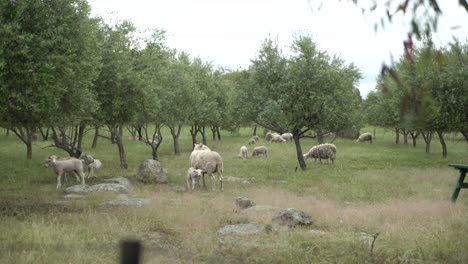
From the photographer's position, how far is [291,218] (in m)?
13.5

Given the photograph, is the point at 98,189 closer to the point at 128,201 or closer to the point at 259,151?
the point at 128,201

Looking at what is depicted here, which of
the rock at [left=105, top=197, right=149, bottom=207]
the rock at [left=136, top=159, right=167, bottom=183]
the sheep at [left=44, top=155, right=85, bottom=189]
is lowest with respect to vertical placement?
the rock at [left=105, top=197, right=149, bottom=207]

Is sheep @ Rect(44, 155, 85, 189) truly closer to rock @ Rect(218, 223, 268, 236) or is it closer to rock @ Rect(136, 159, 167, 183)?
rock @ Rect(136, 159, 167, 183)

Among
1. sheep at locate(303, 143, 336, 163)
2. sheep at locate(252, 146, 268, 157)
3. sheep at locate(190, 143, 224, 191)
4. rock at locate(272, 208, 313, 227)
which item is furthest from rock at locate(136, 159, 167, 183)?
sheep at locate(252, 146, 268, 157)

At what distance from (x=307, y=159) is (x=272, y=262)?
34671mm

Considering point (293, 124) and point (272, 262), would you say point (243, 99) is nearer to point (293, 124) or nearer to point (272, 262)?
point (293, 124)

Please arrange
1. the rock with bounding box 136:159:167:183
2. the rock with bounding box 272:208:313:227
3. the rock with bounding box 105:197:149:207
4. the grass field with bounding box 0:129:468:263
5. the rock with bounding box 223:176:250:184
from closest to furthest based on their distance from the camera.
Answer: the grass field with bounding box 0:129:468:263, the rock with bounding box 272:208:313:227, the rock with bounding box 105:197:149:207, the rock with bounding box 136:159:167:183, the rock with bounding box 223:176:250:184

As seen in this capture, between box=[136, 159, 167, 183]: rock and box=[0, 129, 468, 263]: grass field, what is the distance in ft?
3.60

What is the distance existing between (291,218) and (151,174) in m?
14.3

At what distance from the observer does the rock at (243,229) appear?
12.3 metres

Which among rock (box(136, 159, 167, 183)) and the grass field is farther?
rock (box(136, 159, 167, 183))

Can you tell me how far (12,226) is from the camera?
38.4ft

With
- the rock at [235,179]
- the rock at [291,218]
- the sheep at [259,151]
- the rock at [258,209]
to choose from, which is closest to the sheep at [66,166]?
the rock at [235,179]

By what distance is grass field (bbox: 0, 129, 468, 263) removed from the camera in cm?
948
